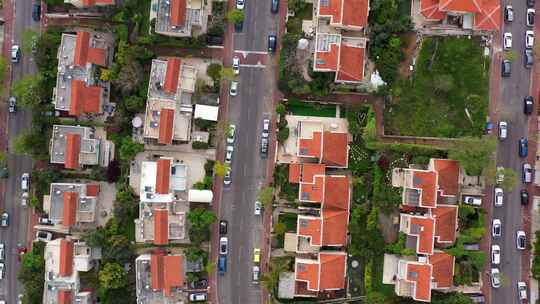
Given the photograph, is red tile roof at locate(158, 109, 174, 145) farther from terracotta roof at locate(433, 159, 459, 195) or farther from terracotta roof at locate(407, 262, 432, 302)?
terracotta roof at locate(407, 262, 432, 302)

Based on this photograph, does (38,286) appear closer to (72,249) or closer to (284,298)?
(72,249)

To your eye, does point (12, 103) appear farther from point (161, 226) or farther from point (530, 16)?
point (530, 16)

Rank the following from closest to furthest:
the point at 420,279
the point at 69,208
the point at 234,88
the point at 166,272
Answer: the point at 420,279 < the point at 69,208 < the point at 166,272 < the point at 234,88

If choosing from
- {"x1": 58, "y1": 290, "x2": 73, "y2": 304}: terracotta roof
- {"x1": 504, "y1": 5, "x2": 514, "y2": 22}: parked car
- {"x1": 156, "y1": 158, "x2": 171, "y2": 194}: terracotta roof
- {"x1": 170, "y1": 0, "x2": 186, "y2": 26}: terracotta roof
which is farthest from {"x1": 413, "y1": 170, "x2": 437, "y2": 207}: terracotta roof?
{"x1": 58, "y1": 290, "x2": 73, "y2": 304}: terracotta roof

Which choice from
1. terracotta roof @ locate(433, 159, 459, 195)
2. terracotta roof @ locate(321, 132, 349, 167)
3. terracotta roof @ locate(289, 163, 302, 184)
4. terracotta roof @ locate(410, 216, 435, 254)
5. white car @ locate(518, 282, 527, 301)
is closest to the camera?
terracotta roof @ locate(410, 216, 435, 254)

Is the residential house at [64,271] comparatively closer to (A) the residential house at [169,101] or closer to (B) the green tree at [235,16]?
(A) the residential house at [169,101]

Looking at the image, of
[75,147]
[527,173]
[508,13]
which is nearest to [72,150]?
[75,147]

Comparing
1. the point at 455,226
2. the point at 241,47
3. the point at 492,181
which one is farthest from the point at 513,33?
the point at 241,47
